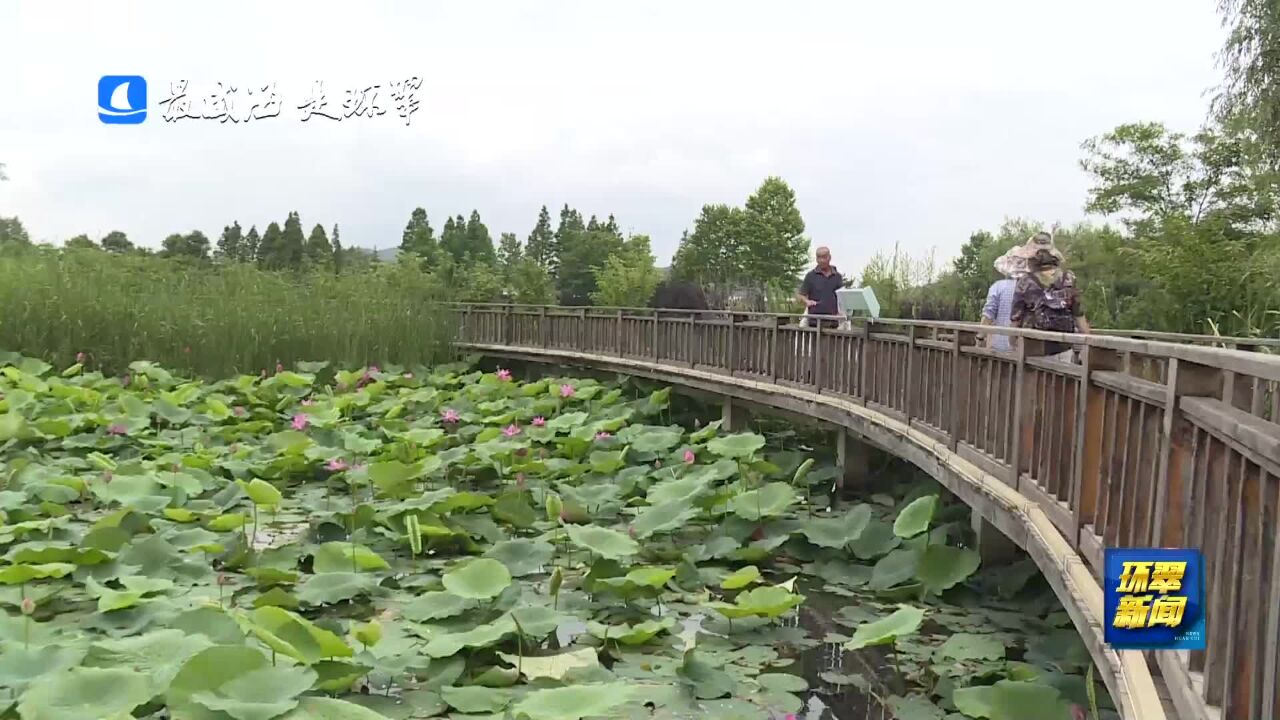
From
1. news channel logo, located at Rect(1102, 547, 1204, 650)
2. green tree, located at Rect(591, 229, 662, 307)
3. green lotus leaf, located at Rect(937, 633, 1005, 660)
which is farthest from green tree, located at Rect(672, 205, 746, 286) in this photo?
news channel logo, located at Rect(1102, 547, 1204, 650)

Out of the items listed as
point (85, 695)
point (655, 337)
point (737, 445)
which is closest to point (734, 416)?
point (655, 337)

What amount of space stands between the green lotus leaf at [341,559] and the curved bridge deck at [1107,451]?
246 cm

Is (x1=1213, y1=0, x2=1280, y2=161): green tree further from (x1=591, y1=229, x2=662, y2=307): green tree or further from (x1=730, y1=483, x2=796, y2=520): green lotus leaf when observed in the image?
(x1=591, y1=229, x2=662, y2=307): green tree

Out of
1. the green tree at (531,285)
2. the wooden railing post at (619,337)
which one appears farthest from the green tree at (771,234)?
the wooden railing post at (619,337)

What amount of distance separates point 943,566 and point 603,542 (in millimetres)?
1433

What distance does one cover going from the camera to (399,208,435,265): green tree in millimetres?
43562

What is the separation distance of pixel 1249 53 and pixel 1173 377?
12.1 m

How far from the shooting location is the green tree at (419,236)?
1715 inches

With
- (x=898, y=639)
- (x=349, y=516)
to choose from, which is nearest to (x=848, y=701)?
(x=898, y=639)

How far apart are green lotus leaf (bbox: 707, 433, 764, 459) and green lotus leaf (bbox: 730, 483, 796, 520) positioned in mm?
903

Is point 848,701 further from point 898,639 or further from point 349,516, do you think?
point 349,516

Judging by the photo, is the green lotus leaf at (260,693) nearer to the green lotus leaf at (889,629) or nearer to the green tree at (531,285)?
the green lotus leaf at (889,629)

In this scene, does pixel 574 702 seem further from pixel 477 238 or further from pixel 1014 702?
pixel 477 238

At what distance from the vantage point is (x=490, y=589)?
375 cm
